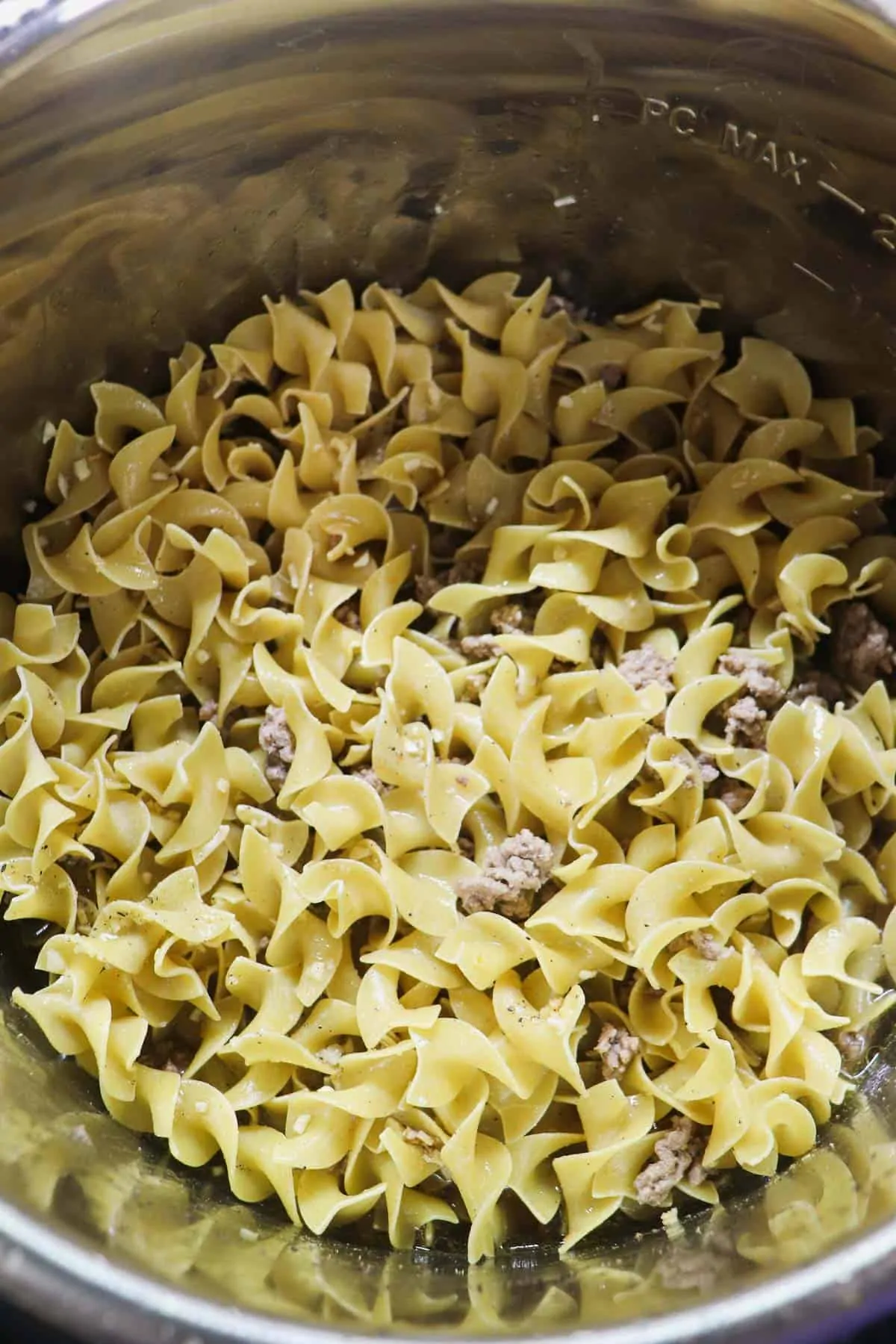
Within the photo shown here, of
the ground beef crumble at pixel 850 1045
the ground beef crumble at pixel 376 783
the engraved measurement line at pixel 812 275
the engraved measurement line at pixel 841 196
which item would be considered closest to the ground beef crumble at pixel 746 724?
the ground beef crumble at pixel 850 1045

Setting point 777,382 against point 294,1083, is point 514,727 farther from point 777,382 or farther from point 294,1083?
point 777,382

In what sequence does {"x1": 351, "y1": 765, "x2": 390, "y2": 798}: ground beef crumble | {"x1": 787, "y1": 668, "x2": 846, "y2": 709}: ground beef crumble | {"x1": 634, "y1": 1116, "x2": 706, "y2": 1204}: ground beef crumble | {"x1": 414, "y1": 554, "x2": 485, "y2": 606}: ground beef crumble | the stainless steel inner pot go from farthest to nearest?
{"x1": 414, "y1": 554, "x2": 485, "y2": 606}: ground beef crumble → {"x1": 787, "y1": 668, "x2": 846, "y2": 709}: ground beef crumble → {"x1": 351, "y1": 765, "x2": 390, "y2": 798}: ground beef crumble → {"x1": 634, "y1": 1116, "x2": 706, "y2": 1204}: ground beef crumble → the stainless steel inner pot

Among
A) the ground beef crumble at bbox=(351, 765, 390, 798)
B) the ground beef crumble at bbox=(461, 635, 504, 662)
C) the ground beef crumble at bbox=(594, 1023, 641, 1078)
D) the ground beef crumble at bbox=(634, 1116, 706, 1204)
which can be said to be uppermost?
the ground beef crumble at bbox=(461, 635, 504, 662)

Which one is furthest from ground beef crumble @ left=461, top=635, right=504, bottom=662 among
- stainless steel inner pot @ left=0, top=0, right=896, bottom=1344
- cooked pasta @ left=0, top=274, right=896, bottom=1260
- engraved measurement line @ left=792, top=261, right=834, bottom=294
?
engraved measurement line @ left=792, top=261, right=834, bottom=294

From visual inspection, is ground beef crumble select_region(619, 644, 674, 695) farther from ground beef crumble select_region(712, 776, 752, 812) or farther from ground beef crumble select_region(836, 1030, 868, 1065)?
ground beef crumble select_region(836, 1030, 868, 1065)

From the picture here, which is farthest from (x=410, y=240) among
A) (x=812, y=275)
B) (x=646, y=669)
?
(x=646, y=669)

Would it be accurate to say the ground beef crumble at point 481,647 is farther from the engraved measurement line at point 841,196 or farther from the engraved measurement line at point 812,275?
the engraved measurement line at point 841,196

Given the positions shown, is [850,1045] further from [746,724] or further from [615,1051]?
[746,724]
